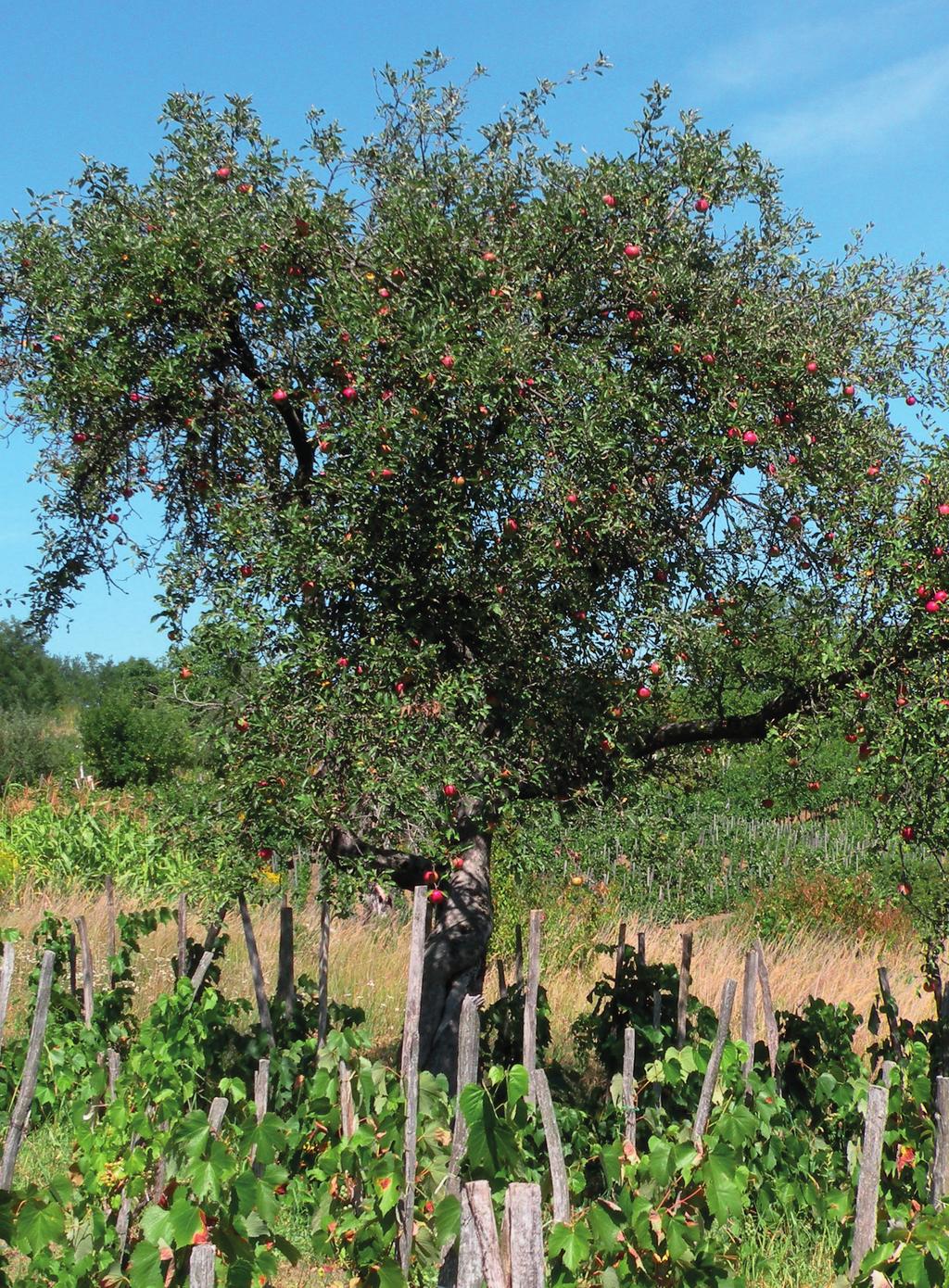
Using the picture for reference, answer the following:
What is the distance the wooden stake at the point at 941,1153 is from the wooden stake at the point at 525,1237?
262 cm

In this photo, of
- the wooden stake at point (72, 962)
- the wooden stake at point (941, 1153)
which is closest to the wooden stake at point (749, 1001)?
the wooden stake at point (941, 1153)

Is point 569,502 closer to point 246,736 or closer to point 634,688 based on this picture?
point 634,688

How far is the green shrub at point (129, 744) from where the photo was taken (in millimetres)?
24594

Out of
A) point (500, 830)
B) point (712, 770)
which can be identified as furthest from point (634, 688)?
point (712, 770)

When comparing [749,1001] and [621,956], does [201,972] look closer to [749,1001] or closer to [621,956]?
[621,956]

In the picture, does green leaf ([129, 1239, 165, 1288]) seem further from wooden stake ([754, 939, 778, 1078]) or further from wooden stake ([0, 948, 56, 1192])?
wooden stake ([754, 939, 778, 1078])

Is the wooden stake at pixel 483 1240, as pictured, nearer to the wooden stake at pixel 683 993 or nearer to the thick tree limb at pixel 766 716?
the thick tree limb at pixel 766 716

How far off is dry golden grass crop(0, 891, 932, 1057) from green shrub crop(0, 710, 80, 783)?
13.2 metres

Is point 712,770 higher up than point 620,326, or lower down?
lower down

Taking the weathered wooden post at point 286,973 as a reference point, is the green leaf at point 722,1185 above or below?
below

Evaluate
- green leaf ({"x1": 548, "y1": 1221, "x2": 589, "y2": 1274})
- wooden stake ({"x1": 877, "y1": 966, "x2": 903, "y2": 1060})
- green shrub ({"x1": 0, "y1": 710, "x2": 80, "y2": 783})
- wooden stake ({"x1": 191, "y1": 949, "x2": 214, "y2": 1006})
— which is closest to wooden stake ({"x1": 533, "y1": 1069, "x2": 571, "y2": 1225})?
green leaf ({"x1": 548, "y1": 1221, "x2": 589, "y2": 1274})

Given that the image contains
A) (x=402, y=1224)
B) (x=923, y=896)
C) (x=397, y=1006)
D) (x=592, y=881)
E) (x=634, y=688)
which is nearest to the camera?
(x=402, y=1224)

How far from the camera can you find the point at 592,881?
16.7 meters

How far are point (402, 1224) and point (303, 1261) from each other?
127 centimetres
